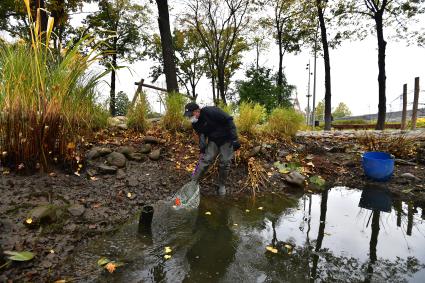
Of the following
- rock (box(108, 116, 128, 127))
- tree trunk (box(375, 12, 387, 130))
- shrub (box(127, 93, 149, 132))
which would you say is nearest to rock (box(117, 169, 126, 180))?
shrub (box(127, 93, 149, 132))

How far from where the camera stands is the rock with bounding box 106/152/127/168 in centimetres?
467

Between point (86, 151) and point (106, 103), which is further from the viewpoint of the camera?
point (106, 103)

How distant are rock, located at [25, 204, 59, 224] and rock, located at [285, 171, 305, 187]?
395 centimetres

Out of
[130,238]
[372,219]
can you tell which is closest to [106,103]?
[130,238]

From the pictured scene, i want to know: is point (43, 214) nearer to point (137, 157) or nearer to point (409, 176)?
point (137, 157)

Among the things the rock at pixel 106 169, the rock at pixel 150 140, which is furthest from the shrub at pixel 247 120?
the rock at pixel 106 169

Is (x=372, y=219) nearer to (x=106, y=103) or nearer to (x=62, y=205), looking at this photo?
(x=62, y=205)

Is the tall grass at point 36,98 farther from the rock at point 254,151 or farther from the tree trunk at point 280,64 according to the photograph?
the tree trunk at point 280,64

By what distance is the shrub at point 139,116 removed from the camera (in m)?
6.45

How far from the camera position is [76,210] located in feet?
10.5

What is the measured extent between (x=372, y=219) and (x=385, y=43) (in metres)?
11.2

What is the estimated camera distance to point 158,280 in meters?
2.31

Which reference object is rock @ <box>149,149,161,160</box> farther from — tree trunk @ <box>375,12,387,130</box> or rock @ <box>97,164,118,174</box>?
tree trunk @ <box>375,12,387,130</box>

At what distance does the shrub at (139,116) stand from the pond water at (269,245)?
9.65ft
